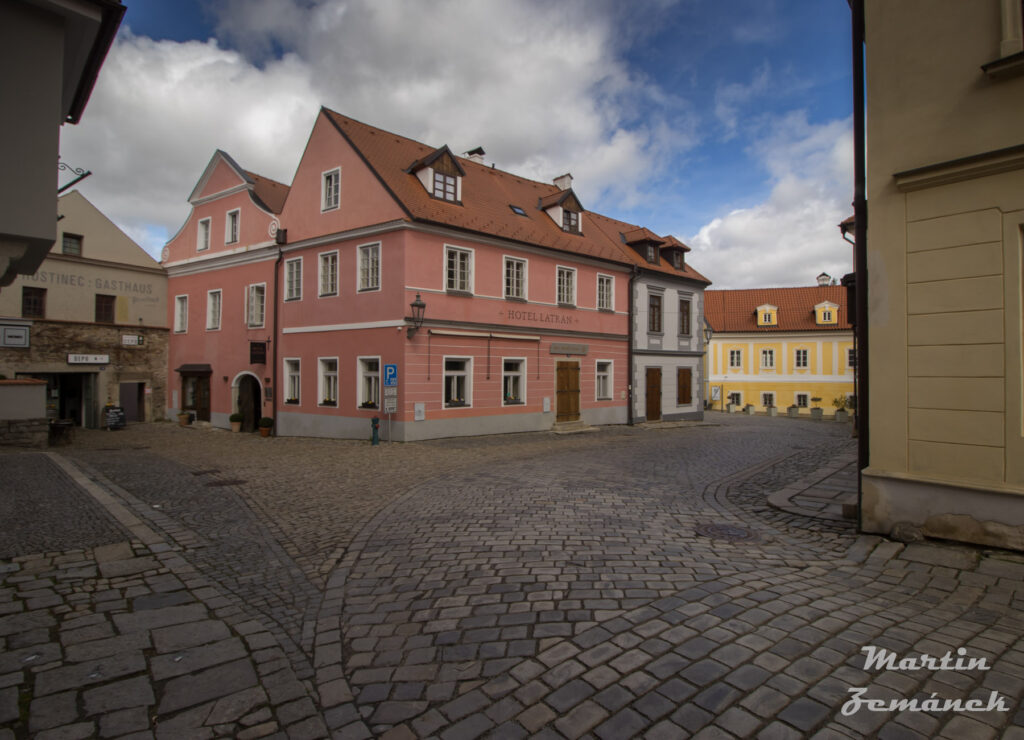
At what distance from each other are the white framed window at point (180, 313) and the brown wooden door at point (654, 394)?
2092cm

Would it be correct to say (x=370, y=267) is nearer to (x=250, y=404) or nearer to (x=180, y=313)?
(x=250, y=404)

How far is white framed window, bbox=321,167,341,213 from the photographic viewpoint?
19031 mm

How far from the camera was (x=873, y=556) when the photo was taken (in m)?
5.48

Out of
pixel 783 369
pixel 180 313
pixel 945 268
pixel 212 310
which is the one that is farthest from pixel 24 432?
pixel 783 369

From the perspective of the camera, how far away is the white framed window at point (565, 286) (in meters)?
21.6

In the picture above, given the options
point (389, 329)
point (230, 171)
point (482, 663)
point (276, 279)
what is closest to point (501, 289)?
point (389, 329)

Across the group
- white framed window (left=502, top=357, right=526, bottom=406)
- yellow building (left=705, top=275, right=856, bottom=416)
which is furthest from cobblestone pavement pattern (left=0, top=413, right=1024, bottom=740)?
yellow building (left=705, top=275, right=856, bottom=416)

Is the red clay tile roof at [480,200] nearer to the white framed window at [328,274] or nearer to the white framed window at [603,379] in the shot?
the white framed window at [328,274]

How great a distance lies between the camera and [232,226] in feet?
76.2

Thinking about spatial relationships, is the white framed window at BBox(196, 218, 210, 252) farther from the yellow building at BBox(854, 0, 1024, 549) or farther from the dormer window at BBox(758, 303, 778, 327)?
the dormer window at BBox(758, 303, 778, 327)

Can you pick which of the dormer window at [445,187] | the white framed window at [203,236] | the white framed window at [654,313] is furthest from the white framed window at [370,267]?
the white framed window at [654,313]

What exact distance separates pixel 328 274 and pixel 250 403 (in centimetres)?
643

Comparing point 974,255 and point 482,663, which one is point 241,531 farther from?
point 974,255

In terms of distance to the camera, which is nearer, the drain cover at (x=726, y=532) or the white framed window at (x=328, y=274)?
the drain cover at (x=726, y=532)
